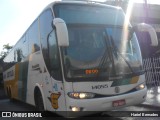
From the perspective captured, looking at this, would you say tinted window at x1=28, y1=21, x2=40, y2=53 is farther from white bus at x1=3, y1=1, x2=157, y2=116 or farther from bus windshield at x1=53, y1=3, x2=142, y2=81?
bus windshield at x1=53, y1=3, x2=142, y2=81

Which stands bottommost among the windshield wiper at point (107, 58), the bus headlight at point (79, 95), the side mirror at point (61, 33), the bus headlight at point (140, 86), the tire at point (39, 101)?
the tire at point (39, 101)

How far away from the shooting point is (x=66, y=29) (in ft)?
22.0

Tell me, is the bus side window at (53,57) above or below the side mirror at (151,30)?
below

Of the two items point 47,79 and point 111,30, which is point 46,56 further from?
point 111,30

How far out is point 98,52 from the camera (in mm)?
7156

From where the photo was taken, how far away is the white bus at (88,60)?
682 centimetres

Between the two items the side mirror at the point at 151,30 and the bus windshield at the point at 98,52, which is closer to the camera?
the bus windshield at the point at 98,52

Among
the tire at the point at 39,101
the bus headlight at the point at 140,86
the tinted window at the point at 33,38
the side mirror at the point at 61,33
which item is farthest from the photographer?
the tinted window at the point at 33,38

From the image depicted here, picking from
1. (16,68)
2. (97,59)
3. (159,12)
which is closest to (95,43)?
(97,59)

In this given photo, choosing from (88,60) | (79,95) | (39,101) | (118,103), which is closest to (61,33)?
(88,60)

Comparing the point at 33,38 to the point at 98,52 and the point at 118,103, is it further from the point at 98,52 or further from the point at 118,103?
the point at 118,103

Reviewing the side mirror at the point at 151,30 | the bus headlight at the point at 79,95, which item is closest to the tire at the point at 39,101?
the bus headlight at the point at 79,95

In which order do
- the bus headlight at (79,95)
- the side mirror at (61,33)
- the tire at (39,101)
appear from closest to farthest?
1. the side mirror at (61,33)
2. the bus headlight at (79,95)
3. the tire at (39,101)

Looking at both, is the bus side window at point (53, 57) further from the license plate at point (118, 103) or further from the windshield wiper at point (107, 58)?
the license plate at point (118, 103)
